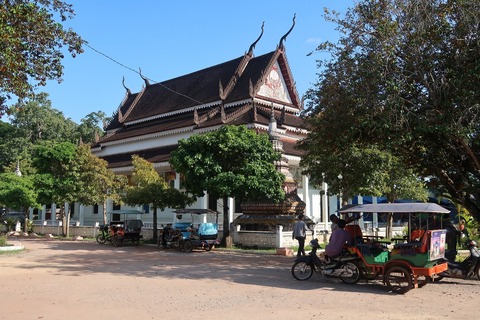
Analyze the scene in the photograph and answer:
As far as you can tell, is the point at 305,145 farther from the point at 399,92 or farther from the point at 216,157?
the point at 399,92

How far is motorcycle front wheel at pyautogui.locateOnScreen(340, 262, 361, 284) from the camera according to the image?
32.9 ft

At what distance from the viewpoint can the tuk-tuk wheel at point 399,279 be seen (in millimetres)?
9102

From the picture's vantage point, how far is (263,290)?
9273mm

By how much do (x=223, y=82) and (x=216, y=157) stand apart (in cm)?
1563

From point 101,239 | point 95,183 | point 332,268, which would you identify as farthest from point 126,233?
point 332,268

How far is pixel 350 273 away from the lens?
10.0m

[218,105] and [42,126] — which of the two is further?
[42,126]

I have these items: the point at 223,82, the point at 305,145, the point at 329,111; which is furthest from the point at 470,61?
the point at 223,82

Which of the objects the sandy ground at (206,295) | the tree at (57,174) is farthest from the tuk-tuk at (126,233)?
the sandy ground at (206,295)

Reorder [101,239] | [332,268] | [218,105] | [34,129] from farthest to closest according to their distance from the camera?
[34,129]
[218,105]
[101,239]
[332,268]

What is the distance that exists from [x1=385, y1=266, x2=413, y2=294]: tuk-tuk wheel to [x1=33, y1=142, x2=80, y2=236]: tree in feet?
72.9

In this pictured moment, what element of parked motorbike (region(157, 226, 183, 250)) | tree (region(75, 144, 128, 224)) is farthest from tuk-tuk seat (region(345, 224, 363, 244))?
tree (region(75, 144, 128, 224))

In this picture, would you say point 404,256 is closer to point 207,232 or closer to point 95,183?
point 207,232

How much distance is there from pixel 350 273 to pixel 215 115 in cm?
2180
